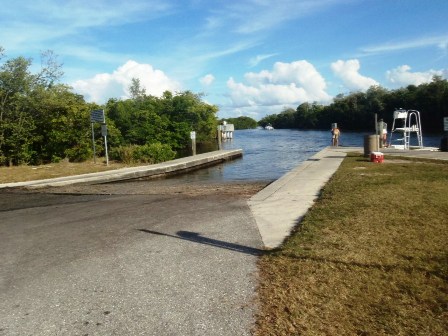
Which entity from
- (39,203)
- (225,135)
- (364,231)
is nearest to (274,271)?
(364,231)

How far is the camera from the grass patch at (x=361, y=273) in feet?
10.6

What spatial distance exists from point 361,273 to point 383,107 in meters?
88.8

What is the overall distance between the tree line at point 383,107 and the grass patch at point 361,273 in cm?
6498

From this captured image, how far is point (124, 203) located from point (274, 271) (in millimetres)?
6004

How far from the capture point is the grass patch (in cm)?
322

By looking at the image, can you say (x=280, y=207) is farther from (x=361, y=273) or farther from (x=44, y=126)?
(x=44, y=126)

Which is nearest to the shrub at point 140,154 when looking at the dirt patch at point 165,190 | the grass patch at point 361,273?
the dirt patch at point 165,190

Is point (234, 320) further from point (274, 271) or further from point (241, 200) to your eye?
point (241, 200)

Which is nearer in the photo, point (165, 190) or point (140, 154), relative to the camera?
point (165, 190)

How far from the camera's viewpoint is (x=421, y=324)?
315 cm

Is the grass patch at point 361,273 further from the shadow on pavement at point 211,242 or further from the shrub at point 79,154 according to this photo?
the shrub at point 79,154

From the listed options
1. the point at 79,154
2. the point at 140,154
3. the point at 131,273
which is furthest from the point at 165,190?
the point at 79,154

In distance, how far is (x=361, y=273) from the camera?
163 inches

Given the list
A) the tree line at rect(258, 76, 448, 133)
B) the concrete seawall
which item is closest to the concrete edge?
the concrete seawall
